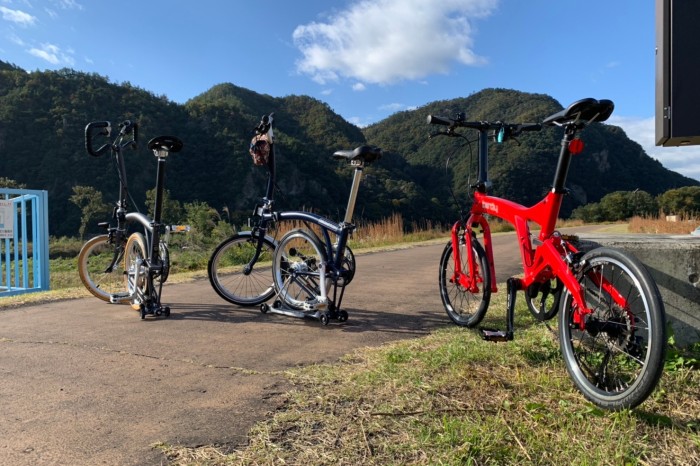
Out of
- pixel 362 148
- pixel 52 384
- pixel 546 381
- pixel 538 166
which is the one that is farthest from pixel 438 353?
pixel 538 166

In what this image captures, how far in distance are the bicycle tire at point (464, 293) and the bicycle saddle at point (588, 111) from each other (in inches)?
49.2

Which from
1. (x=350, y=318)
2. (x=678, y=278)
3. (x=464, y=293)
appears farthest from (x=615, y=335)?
(x=350, y=318)

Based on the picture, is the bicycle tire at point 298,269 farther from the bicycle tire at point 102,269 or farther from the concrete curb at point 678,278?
the concrete curb at point 678,278

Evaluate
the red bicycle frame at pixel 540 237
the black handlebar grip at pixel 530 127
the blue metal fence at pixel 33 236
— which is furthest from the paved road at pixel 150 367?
the blue metal fence at pixel 33 236

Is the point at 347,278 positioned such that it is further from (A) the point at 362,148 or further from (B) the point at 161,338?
(B) the point at 161,338

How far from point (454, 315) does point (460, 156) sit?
4.85 feet

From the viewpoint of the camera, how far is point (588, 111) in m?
2.57

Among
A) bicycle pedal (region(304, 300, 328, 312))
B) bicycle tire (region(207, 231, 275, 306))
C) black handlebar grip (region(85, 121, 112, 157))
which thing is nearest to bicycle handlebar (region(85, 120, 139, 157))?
black handlebar grip (region(85, 121, 112, 157))

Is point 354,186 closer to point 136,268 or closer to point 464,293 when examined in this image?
point 464,293

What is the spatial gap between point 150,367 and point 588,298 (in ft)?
7.88

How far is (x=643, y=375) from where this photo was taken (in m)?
1.85

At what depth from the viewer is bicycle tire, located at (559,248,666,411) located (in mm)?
1846

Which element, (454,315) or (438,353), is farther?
(454,315)

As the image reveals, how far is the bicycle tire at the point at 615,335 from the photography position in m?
1.85
